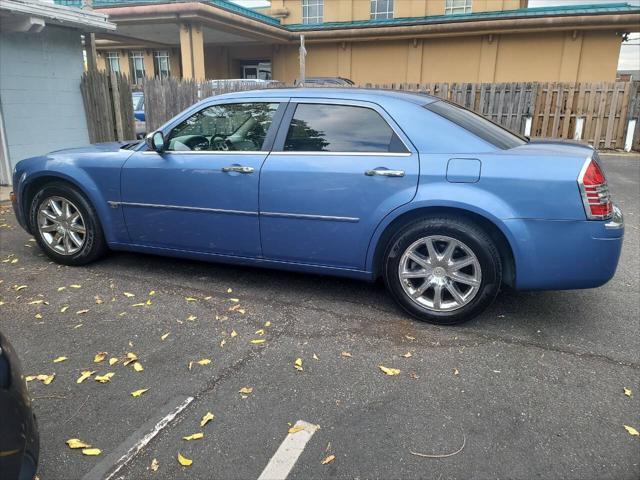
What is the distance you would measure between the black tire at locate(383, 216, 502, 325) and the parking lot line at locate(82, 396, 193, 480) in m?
1.70

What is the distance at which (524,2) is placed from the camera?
68.7ft

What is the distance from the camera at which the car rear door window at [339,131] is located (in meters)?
3.76

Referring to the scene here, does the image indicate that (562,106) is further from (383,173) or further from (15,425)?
(15,425)

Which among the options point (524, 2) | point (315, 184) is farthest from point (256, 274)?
point (524, 2)

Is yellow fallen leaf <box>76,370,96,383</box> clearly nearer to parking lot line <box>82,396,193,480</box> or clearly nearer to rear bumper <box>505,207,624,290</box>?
parking lot line <box>82,396,193,480</box>

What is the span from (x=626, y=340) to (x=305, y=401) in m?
2.30

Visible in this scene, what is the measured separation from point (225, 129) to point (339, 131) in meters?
1.09

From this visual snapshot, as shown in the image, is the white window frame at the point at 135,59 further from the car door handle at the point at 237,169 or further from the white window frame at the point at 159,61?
the car door handle at the point at 237,169

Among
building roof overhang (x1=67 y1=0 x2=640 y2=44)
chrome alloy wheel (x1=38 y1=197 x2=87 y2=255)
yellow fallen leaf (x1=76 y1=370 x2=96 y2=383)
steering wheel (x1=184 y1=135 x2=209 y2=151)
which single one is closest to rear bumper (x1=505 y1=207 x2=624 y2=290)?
steering wheel (x1=184 y1=135 x2=209 y2=151)

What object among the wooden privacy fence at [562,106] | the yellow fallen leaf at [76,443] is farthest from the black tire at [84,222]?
the wooden privacy fence at [562,106]

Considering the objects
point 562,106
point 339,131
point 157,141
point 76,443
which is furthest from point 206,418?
point 562,106

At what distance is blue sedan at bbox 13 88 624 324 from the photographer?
3363 millimetres

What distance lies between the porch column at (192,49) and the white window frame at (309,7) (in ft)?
26.1

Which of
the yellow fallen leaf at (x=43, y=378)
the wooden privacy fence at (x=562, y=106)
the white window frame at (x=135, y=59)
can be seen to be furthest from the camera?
the white window frame at (x=135, y=59)
